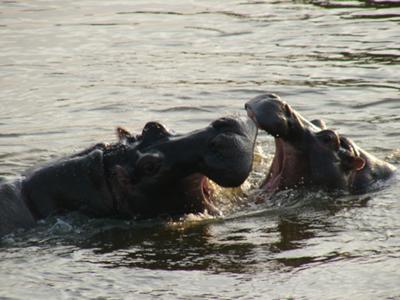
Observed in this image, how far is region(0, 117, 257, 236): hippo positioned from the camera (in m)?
6.70

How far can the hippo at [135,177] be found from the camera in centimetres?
670

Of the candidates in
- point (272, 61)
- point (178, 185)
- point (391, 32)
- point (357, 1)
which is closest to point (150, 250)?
point (178, 185)

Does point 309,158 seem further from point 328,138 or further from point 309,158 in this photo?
point 328,138

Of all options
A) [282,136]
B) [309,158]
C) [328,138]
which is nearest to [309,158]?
[309,158]

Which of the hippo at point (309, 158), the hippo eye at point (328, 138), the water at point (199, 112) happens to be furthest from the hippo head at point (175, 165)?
the hippo eye at point (328, 138)

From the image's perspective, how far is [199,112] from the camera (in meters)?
11.0

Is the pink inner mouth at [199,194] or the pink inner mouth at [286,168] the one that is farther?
the pink inner mouth at [286,168]

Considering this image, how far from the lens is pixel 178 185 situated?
693 centimetres

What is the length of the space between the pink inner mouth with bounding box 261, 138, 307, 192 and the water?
152mm

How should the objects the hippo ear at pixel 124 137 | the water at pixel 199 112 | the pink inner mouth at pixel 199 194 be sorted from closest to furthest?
the water at pixel 199 112 < the pink inner mouth at pixel 199 194 < the hippo ear at pixel 124 137

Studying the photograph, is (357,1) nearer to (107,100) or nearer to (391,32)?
(391,32)

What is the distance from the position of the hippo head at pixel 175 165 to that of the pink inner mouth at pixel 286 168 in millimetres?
804

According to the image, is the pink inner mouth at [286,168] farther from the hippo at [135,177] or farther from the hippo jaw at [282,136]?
the hippo at [135,177]

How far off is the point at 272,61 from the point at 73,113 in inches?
106
